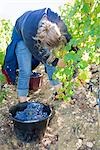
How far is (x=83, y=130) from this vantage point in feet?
9.51

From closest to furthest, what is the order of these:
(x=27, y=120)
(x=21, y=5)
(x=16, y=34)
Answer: (x=27, y=120) → (x=16, y=34) → (x=21, y=5)

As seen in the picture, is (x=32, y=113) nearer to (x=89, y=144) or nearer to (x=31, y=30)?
(x=89, y=144)

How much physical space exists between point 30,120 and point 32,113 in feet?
0.32

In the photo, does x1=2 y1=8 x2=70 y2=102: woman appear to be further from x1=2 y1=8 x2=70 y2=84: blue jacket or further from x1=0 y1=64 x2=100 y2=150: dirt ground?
x1=0 y1=64 x2=100 y2=150: dirt ground

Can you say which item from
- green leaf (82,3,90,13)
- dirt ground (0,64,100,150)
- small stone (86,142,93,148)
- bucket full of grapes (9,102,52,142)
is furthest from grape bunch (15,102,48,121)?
green leaf (82,3,90,13)

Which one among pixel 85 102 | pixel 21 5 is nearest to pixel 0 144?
pixel 85 102

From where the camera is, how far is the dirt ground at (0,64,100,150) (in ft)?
9.10

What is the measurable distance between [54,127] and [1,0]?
11.3 feet

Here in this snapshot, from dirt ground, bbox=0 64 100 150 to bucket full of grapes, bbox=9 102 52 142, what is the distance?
0.22 ft

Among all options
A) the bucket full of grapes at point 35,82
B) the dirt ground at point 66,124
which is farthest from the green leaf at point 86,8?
the bucket full of grapes at point 35,82

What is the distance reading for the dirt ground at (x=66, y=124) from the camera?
9.10 feet

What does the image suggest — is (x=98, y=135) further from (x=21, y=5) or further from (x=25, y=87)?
(x=21, y=5)

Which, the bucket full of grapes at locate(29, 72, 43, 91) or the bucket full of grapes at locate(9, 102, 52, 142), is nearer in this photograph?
the bucket full of grapes at locate(9, 102, 52, 142)

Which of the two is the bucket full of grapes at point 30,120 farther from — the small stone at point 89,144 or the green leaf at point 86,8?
the green leaf at point 86,8
